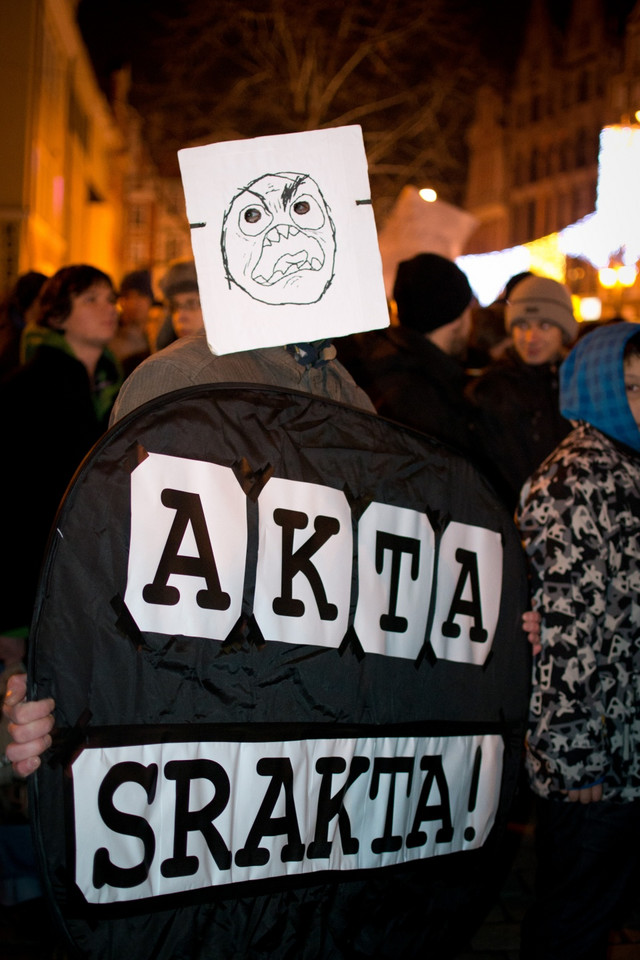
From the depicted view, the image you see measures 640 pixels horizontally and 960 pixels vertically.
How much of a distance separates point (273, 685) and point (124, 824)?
0.31m

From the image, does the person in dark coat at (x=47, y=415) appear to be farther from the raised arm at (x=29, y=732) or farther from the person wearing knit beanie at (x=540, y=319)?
the person wearing knit beanie at (x=540, y=319)

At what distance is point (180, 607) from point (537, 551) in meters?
1.14

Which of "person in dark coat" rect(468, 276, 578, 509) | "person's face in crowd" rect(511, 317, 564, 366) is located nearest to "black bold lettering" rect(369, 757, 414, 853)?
"person in dark coat" rect(468, 276, 578, 509)

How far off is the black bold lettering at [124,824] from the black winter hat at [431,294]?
2.42 meters

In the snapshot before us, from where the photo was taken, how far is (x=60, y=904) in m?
1.26

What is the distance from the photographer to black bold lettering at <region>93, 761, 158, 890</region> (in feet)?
4.25

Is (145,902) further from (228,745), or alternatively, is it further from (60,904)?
(228,745)

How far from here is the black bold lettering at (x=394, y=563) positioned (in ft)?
5.16

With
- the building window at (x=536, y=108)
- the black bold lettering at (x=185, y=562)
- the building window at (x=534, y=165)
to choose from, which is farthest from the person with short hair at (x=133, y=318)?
the building window at (x=536, y=108)

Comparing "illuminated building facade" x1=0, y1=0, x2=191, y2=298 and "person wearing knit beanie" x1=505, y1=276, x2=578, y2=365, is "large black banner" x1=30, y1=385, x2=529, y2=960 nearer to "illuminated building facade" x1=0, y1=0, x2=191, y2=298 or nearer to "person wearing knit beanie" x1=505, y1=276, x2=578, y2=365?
"person wearing knit beanie" x1=505, y1=276, x2=578, y2=365

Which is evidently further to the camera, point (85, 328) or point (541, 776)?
point (85, 328)

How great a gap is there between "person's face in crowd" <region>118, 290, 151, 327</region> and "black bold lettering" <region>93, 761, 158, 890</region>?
431cm

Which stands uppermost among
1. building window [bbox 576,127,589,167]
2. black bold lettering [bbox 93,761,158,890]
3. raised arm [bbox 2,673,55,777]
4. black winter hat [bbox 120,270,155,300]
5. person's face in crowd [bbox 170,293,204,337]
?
building window [bbox 576,127,589,167]

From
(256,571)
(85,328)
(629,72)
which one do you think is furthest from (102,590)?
(629,72)
